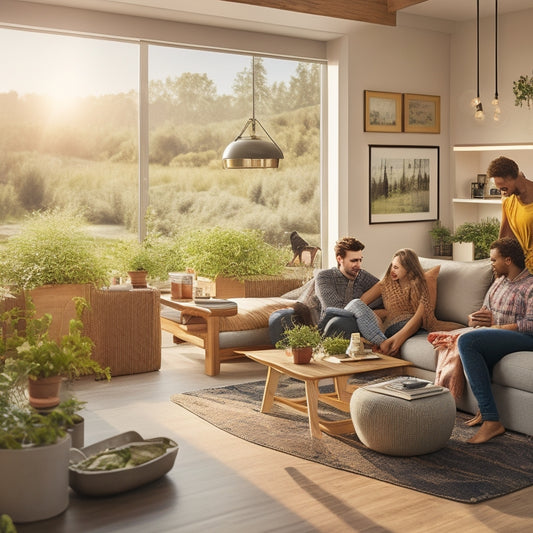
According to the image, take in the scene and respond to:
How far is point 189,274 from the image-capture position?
6648 mm

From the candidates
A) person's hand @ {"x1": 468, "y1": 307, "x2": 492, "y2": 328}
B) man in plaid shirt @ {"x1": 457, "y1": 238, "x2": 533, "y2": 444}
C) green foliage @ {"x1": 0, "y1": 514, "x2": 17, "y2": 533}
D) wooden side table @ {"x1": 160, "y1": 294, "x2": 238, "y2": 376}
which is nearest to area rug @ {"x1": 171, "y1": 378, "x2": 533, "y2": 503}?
man in plaid shirt @ {"x1": 457, "y1": 238, "x2": 533, "y2": 444}

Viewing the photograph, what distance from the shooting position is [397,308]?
19.0 ft

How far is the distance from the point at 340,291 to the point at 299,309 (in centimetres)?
33

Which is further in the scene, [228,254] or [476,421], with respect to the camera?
[228,254]

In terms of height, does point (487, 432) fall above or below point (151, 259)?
below

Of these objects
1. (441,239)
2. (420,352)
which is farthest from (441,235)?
(420,352)

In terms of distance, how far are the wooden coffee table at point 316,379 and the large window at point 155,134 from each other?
257 cm

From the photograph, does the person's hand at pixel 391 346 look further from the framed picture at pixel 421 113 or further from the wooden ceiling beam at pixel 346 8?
the framed picture at pixel 421 113

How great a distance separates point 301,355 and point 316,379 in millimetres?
277

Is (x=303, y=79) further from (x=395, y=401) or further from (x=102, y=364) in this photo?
(x=395, y=401)

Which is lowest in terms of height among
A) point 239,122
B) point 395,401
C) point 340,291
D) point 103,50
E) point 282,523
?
point 282,523

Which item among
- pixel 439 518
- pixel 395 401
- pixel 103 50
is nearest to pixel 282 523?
pixel 439 518

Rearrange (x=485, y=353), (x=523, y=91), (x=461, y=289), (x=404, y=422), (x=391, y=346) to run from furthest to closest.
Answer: (x=523, y=91) < (x=461, y=289) < (x=391, y=346) < (x=485, y=353) < (x=404, y=422)

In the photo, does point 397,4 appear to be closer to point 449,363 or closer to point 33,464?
point 449,363
